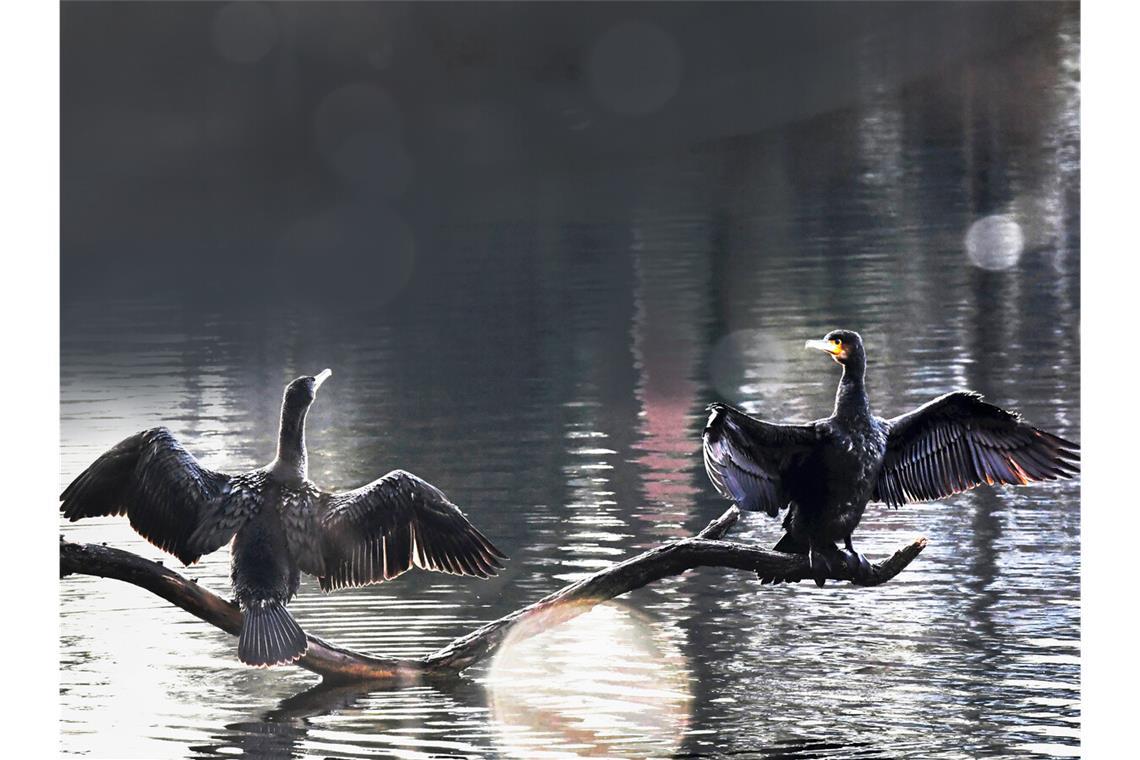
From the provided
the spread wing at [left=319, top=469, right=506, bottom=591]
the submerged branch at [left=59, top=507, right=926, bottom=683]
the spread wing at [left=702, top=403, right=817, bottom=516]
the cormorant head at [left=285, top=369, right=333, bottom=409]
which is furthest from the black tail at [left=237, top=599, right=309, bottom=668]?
the spread wing at [left=702, top=403, right=817, bottom=516]

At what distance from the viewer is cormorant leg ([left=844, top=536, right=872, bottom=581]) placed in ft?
21.8

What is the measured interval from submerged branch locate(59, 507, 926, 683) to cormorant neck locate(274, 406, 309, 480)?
584 mm

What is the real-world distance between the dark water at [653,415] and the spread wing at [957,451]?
936 mm

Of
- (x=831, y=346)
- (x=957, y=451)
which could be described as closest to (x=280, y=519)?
(x=831, y=346)

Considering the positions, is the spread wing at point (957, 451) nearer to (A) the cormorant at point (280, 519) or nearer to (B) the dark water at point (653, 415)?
(B) the dark water at point (653, 415)

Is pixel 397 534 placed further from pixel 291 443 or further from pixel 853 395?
pixel 853 395

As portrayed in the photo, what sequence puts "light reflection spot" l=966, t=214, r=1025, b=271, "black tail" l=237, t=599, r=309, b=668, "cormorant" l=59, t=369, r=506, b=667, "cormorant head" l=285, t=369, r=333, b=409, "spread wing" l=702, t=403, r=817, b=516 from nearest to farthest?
"spread wing" l=702, t=403, r=817, b=516 → "black tail" l=237, t=599, r=309, b=668 → "cormorant" l=59, t=369, r=506, b=667 → "cormorant head" l=285, t=369, r=333, b=409 → "light reflection spot" l=966, t=214, r=1025, b=271

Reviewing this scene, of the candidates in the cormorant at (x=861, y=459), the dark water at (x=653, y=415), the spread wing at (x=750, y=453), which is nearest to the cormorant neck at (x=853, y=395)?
the cormorant at (x=861, y=459)

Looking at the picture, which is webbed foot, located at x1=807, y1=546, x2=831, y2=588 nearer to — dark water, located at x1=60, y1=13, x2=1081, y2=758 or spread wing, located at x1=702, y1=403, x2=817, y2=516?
spread wing, located at x1=702, y1=403, x2=817, y2=516

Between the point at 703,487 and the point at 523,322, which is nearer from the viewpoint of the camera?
the point at 703,487
